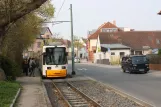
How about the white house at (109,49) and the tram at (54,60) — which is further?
the white house at (109,49)

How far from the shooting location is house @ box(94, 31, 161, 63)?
3140 inches

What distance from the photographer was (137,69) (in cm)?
3556

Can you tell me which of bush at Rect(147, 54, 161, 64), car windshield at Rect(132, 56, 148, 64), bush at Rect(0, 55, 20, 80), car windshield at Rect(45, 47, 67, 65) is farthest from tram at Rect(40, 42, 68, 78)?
Result: bush at Rect(147, 54, 161, 64)

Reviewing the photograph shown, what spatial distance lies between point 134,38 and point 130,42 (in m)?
2.62

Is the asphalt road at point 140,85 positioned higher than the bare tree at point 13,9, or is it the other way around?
the bare tree at point 13,9

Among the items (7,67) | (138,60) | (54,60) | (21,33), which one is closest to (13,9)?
(7,67)

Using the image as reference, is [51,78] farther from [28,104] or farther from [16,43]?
[28,104]

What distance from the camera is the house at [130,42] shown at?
79750 millimetres

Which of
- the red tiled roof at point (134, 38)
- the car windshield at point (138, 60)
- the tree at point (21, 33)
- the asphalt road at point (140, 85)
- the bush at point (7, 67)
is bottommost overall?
the asphalt road at point (140, 85)

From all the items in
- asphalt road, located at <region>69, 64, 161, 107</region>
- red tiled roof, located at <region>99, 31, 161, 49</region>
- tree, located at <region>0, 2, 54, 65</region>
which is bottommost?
asphalt road, located at <region>69, 64, 161, 107</region>

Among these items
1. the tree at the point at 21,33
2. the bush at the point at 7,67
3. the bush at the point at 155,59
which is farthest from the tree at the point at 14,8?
the bush at the point at 155,59

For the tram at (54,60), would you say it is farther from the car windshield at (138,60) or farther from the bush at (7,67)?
the car windshield at (138,60)

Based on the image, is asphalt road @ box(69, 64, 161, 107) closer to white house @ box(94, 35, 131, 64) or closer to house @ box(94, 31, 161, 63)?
white house @ box(94, 35, 131, 64)

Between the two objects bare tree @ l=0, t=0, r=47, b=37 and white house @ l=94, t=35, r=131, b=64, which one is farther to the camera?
white house @ l=94, t=35, r=131, b=64
